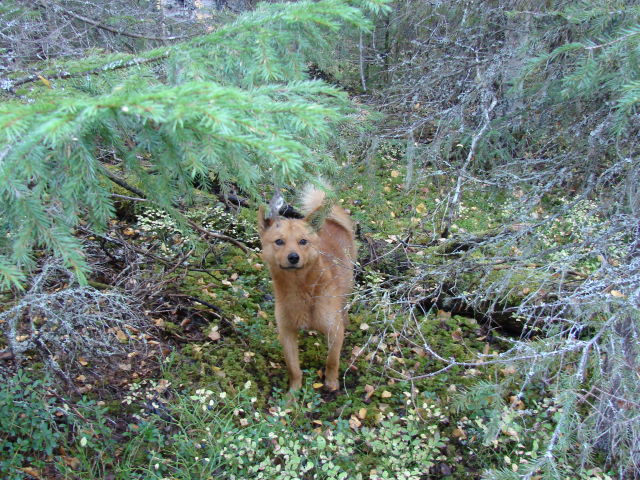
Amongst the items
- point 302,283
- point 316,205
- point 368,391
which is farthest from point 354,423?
point 316,205

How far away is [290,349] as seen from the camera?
4301 millimetres

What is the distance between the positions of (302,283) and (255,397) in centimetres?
96

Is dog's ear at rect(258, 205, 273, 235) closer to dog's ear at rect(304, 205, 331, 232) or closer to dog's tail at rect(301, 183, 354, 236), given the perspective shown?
dog's ear at rect(304, 205, 331, 232)

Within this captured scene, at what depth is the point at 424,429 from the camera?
12.5 feet

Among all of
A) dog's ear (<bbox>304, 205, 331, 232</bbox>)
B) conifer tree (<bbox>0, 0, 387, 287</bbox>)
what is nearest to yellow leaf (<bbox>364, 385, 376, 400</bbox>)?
dog's ear (<bbox>304, 205, 331, 232</bbox>)

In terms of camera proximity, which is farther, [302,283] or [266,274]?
[266,274]

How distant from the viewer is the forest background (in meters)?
2.00

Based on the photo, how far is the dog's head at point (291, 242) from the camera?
3.98 m

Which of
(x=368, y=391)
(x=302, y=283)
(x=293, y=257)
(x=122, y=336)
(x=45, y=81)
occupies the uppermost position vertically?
(x=45, y=81)

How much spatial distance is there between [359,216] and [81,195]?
425 centimetres

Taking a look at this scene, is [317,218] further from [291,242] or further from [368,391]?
[368,391]

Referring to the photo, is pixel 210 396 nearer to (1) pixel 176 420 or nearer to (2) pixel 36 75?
(1) pixel 176 420

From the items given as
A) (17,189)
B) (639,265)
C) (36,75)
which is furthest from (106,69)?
(639,265)

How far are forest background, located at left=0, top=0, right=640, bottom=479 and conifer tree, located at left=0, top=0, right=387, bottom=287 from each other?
0.01m
